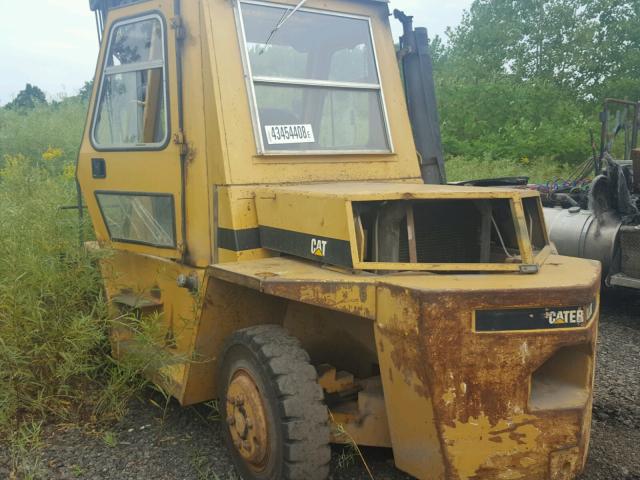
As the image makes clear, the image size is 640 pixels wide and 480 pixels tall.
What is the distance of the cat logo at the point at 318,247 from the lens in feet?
10.00

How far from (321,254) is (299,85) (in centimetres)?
118

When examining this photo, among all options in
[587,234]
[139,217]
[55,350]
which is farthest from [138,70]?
[587,234]

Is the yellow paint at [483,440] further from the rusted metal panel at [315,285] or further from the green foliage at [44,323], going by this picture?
the green foliage at [44,323]

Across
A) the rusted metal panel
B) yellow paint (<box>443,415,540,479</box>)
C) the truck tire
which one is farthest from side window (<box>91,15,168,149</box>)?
yellow paint (<box>443,415,540,479</box>)

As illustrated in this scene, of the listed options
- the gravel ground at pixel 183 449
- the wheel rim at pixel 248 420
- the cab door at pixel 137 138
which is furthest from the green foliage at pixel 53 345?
the wheel rim at pixel 248 420

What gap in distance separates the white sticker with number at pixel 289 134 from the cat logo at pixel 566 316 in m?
1.67

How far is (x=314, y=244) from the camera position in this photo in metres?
3.12

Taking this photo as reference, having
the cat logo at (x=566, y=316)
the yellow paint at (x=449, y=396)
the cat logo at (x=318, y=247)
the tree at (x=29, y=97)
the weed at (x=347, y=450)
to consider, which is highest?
the tree at (x=29, y=97)

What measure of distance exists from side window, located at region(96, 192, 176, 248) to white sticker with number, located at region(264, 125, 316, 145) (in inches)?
26.3

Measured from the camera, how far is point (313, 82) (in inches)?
153

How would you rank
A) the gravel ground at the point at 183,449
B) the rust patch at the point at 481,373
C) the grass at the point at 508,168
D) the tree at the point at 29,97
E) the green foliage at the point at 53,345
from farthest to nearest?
the tree at the point at 29,97
the grass at the point at 508,168
the green foliage at the point at 53,345
the gravel ground at the point at 183,449
the rust patch at the point at 481,373

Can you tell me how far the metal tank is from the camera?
6.35 m

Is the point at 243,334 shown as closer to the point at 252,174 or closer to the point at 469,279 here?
the point at 252,174

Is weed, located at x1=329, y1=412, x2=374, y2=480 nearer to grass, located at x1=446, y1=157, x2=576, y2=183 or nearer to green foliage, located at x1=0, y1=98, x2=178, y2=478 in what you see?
green foliage, located at x1=0, y1=98, x2=178, y2=478
